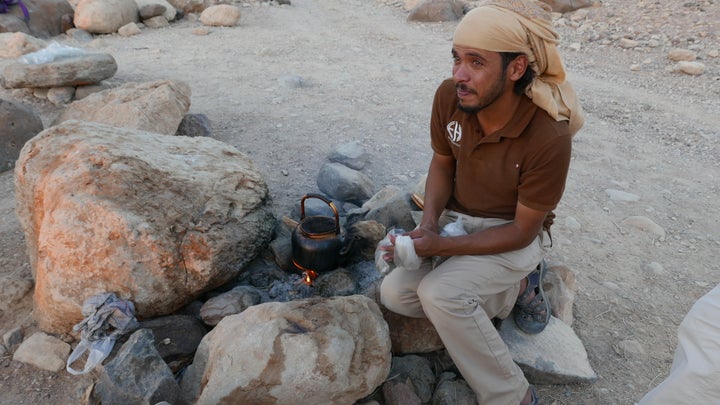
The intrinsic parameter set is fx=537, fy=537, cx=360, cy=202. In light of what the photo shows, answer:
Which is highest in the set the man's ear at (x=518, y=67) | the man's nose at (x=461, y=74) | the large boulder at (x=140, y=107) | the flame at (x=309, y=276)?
the man's ear at (x=518, y=67)

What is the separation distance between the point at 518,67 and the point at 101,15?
916 centimetres

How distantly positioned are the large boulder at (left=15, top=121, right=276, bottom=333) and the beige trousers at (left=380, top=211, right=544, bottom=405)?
109cm

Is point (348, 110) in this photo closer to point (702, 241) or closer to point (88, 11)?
point (702, 241)

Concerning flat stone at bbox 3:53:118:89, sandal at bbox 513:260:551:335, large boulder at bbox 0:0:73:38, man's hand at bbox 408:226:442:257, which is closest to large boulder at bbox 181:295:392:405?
man's hand at bbox 408:226:442:257

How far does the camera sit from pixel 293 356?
8.11 feet

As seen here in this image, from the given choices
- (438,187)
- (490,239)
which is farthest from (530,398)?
(438,187)

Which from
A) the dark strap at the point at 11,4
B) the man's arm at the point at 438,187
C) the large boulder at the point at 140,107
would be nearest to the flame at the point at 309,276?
the man's arm at the point at 438,187

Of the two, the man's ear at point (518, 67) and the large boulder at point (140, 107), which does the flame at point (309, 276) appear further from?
the large boulder at point (140, 107)

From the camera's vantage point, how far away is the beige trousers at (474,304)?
2.54 metres

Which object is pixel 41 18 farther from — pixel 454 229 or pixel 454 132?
pixel 454 229

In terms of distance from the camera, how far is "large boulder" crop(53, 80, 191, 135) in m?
5.00

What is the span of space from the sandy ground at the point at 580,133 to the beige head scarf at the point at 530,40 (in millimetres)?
1622

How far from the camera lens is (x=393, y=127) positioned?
607 cm

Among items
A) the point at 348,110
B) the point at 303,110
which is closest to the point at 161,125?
the point at 303,110
